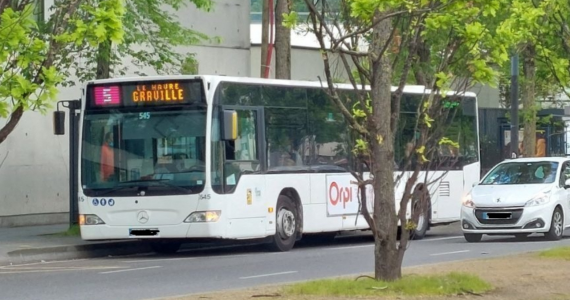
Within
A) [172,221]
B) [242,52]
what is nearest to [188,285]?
[172,221]

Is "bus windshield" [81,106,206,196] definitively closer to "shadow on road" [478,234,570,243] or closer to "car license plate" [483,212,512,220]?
"car license plate" [483,212,512,220]

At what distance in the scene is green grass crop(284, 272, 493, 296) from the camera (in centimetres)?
1192

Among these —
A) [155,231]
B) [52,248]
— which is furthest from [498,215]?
[52,248]

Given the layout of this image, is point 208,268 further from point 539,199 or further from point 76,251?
point 539,199

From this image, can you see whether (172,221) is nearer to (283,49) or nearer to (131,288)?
(131,288)

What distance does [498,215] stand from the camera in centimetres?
2256

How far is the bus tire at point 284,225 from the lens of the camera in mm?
21594

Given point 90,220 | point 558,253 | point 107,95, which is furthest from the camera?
point 107,95

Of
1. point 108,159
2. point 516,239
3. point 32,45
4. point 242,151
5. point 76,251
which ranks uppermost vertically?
point 32,45

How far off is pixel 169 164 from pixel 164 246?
2.93 metres

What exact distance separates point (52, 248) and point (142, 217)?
1.92 metres

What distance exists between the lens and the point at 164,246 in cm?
2273

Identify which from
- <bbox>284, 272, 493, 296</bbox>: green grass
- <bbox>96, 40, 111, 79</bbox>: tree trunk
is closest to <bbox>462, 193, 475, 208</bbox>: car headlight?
<bbox>96, 40, 111, 79</bbox>: tree trunk

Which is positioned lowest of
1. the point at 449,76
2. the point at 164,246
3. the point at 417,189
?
the point at 164,246
